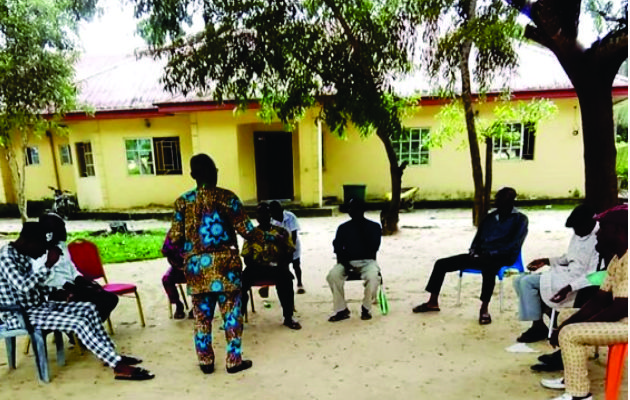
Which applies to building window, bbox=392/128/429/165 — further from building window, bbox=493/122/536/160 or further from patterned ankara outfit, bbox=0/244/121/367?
patterned ankara outfit, bbox=0/244/121/367

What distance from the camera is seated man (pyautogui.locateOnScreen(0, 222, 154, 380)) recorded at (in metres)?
3.15

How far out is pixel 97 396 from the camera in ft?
9.77

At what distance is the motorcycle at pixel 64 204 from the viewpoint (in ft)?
41.4

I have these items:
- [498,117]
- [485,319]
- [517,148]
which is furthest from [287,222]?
[517,148]

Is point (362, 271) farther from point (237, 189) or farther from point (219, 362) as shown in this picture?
point (237, 189)

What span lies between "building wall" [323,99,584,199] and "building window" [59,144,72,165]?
7.47m

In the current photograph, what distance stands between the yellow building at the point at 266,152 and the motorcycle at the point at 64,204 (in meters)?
0.30

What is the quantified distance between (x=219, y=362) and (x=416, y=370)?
137 cm

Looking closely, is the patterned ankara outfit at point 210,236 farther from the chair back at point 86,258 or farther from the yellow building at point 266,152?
the yellow building at point 266,152

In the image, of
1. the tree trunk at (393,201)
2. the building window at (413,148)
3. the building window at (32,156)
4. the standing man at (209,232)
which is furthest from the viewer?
the building window at (32,156)

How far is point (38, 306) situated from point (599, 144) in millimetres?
4763

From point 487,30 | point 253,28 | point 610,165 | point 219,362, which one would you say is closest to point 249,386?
point 219,362

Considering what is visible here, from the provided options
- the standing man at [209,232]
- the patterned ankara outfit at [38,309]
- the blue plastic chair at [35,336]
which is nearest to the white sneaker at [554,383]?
the standing man at [209,232]

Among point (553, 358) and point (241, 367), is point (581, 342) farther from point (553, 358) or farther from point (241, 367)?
point (241, 367)
